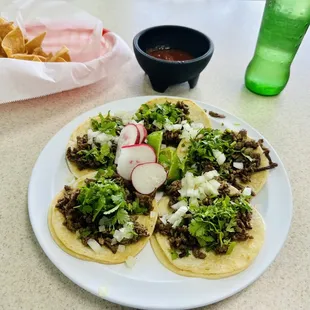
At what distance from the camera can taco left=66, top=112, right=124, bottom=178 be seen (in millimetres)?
1227

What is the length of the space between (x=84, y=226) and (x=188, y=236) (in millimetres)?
287

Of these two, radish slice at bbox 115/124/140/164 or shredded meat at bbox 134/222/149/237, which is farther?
radish slice at bbox 115/124/140/164

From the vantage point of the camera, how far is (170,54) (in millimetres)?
1688

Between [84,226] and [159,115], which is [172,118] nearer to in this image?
[159,115]

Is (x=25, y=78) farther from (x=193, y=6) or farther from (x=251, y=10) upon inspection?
(x=251, y=10)

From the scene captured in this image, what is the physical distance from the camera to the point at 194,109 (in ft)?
4.79

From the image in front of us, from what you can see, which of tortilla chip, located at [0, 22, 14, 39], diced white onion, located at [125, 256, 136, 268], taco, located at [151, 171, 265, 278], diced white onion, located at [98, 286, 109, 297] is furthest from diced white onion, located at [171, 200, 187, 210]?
tortilla chip, located at [0, 22, 14, 39]

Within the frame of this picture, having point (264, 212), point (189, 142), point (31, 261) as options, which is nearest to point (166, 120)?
point (189, 142)

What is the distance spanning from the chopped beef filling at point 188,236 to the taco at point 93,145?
0.97 feet

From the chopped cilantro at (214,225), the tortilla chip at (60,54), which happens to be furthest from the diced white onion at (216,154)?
the tortilla chip at (60,54)

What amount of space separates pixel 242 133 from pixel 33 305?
85cm

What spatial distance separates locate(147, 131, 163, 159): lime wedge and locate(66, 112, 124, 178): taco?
12 centimetres

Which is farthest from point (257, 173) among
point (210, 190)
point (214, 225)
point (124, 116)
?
point (124, 116)

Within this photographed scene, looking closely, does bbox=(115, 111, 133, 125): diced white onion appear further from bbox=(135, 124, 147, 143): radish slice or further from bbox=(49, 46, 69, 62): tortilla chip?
bbox=(49, 46, 69, 62): tortilla chip
